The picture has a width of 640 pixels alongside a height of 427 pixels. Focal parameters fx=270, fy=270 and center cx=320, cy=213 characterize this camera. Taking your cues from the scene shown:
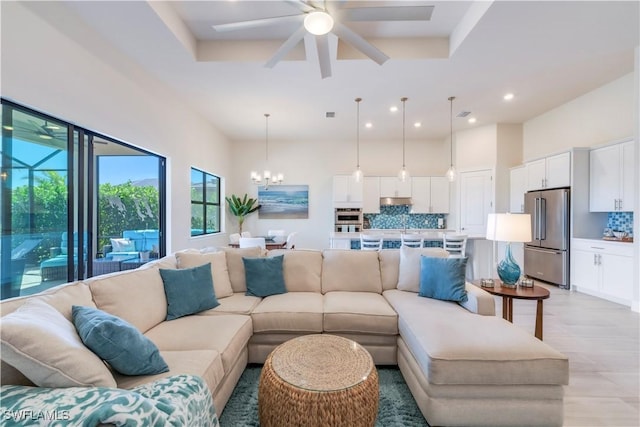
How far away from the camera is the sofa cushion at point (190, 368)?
136 cm

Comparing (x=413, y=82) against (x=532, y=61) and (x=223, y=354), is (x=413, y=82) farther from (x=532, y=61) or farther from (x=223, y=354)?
(x=223, y=354)

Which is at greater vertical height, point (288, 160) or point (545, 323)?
point (288, 160)

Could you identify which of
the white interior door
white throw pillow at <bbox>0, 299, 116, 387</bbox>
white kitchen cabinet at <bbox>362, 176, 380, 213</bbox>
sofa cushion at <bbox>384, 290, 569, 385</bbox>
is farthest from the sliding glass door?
the white interior door

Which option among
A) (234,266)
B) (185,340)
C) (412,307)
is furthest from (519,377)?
(234,266)

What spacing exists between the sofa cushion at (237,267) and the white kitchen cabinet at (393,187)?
461 centimetres

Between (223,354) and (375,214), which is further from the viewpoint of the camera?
(375,214)

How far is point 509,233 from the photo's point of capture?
255 cm

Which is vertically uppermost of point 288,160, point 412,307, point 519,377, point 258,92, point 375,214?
point 258,92

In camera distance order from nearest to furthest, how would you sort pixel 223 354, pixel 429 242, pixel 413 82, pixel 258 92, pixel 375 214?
pixel 223 354
pixel 413 82
pixel 258 92
pixel 429 242
pixel 375 214

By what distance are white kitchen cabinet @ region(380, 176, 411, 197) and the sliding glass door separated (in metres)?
5.14

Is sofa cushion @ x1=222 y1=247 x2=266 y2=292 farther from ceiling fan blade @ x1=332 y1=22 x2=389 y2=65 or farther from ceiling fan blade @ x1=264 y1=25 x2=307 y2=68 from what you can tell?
ceiling fan blade @ x1=332 y1=22 x2=389 y2=65

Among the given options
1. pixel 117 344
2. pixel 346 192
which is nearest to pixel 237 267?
pixel 117 344

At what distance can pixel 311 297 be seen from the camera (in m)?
2.67

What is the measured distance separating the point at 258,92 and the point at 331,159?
322 cm
